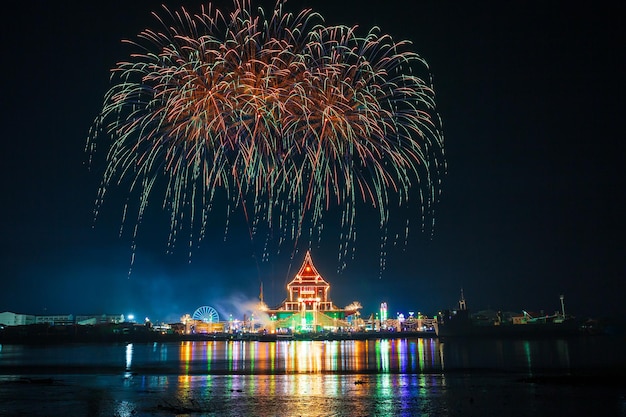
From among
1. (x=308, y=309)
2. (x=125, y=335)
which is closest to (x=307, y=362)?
(x=308, y=309)

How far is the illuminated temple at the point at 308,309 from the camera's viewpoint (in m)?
146

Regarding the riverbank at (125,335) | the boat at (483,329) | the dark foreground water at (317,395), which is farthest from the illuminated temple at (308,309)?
the dark foreground water at (317,395)

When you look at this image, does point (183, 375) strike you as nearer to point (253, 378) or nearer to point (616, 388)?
point (253, 378)

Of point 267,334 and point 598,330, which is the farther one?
point 598,330

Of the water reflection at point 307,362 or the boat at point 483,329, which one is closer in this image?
the water reflection at point 307,362

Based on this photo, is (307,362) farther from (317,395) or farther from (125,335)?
(125,335)

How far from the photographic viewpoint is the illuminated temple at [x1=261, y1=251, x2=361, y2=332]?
146 meters

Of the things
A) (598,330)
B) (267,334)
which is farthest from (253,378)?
(598,330)

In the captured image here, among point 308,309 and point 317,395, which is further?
point 308,309

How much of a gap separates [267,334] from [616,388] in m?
123

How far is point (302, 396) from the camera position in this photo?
23922 millimetres

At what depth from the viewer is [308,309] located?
14962 centimetres

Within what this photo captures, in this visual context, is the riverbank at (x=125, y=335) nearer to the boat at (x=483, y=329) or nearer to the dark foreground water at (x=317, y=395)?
the boat at (x=483, y=329)

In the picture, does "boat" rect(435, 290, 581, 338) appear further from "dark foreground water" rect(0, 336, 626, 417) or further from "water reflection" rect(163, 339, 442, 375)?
"dark foreground water" rect(0, 336, 626, 417)
